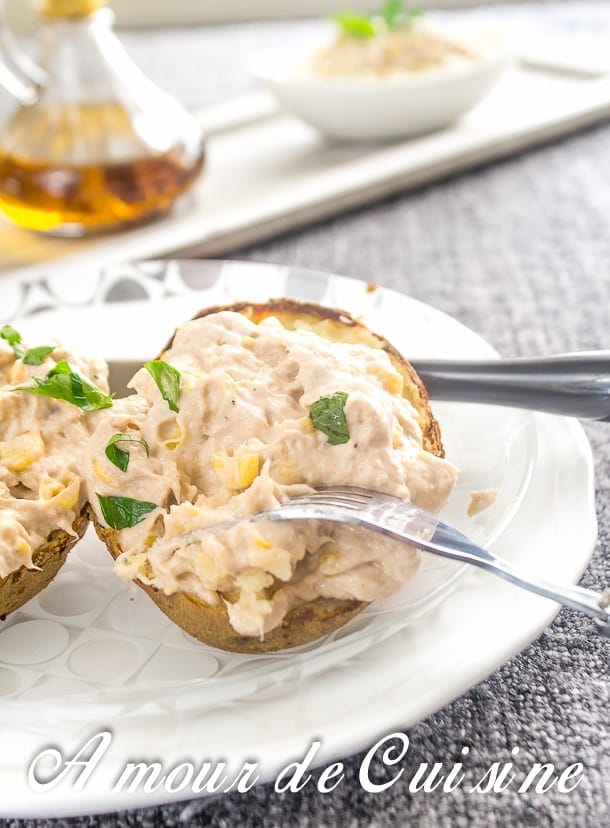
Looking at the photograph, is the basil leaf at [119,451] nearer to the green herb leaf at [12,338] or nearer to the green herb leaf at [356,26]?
the green herb leaf at [12,338]

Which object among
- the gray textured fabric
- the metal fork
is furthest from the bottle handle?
the metal fork

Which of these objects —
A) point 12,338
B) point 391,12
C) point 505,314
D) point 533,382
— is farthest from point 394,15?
point 12,338

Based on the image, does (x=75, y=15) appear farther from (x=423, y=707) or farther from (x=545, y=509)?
(x=423, y=707)

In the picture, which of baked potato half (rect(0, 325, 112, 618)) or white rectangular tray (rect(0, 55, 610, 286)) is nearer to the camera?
baked potato half (rect(0, 325, 112, 618))

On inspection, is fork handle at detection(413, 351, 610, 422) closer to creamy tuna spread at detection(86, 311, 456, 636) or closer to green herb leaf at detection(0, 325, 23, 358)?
creamy tuna spread at detection(86, 311, 456, 636)

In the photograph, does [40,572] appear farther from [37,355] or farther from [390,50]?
[390,50]
